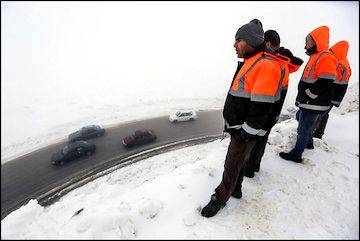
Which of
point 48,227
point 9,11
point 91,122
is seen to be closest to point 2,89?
point 91,122

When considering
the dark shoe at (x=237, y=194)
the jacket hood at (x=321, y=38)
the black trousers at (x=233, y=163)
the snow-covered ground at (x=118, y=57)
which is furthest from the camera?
the snow-covered ground at (x=118, y=57)

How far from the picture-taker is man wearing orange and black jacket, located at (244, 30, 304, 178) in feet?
12.6

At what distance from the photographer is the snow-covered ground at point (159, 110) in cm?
361

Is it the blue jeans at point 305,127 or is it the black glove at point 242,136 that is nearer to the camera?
the black glove at point 242,136

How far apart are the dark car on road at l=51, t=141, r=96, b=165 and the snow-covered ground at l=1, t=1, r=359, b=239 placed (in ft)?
11.9

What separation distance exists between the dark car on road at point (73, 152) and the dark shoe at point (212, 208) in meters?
12.7

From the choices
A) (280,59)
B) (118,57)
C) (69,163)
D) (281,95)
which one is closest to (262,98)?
(280,59)

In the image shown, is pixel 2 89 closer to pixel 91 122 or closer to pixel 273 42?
pixel 91 122

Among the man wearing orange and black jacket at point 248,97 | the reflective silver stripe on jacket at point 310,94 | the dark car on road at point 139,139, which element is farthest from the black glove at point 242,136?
the dark car on road at point 139,139

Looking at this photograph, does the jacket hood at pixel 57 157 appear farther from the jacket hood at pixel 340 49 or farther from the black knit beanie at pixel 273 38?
the jacket hood at pixel 340 49

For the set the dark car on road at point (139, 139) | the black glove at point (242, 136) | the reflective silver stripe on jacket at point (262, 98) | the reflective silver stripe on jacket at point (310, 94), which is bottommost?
the dark car on road at point (139, 139)

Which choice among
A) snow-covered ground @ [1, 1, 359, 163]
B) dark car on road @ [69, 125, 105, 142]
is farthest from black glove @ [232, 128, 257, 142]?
snow-covered ground @ [1, 1, 359, 163]

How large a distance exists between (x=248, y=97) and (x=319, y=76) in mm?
2235

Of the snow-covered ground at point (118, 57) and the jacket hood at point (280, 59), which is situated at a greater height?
the jacket hood at point (280, 59)
